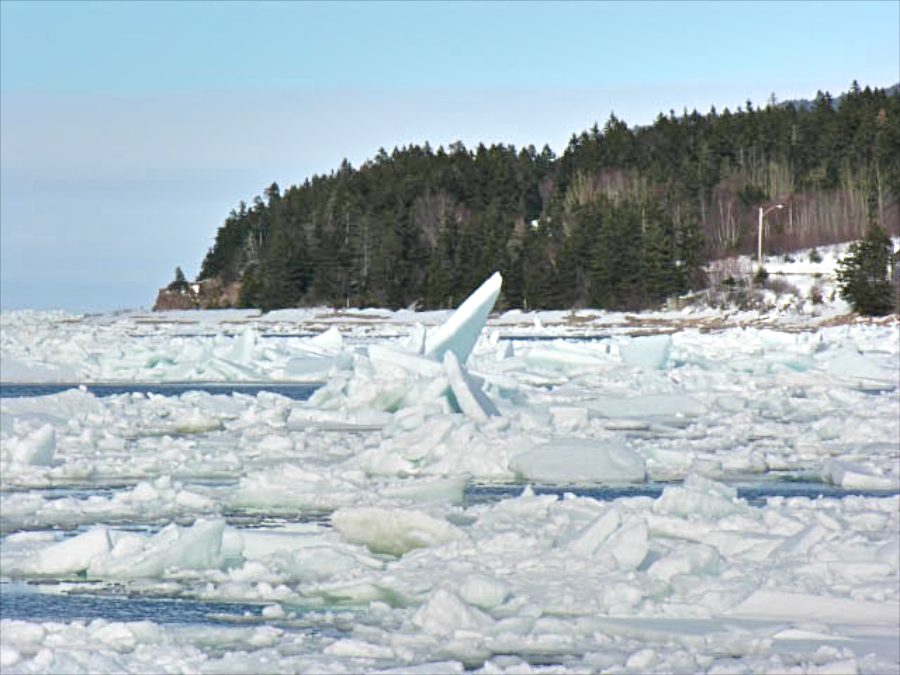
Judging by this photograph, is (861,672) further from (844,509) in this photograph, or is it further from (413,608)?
(844,509)

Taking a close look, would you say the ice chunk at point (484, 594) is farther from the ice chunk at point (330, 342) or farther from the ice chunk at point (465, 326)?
the ice chunk at point (330, 342)

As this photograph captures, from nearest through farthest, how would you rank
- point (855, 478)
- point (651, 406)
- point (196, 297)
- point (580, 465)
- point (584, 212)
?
point (855, 478) → point (580, 465) → point (651, 406) → point (584, 212) → point (196, 297)

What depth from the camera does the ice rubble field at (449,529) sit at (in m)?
5.76

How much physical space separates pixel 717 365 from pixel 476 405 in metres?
11.0

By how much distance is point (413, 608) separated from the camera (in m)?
6.33

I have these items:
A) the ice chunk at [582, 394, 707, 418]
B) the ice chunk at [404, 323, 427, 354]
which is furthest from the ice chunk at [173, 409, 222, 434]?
the ice chunk at [582, 394, 707, 418]

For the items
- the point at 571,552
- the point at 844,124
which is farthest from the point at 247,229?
the point at 571,552

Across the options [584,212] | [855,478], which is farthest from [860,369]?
[584,212]

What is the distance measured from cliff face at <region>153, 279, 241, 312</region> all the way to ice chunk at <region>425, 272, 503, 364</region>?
72.0 meters

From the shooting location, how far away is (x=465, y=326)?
56.5 ft

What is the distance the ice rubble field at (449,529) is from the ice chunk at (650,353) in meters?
5.53

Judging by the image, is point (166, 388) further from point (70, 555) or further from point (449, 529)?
point (449, 529)

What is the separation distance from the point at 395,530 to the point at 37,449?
463 centimetres

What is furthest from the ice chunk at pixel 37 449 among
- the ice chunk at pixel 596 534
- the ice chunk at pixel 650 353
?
the ice chunk at pixel 650 353
